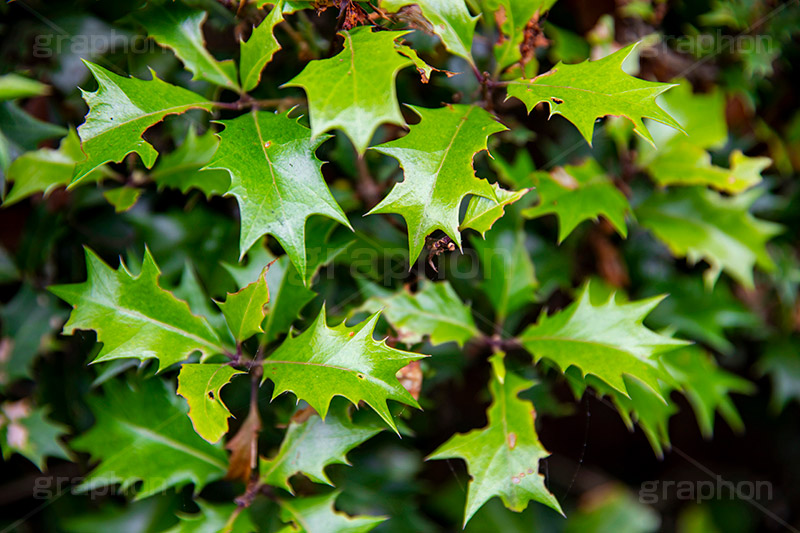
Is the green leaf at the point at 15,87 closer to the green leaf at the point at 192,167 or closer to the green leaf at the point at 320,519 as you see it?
the green leaf at the point at 192,167

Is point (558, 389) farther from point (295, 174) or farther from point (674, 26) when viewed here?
point (295, 174)

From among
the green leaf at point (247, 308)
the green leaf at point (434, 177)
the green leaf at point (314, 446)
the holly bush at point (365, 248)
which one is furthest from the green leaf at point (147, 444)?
the green leaf at point (434, 177)

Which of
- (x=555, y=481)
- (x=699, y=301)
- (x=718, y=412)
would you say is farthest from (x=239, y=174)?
(x=718, y=412)

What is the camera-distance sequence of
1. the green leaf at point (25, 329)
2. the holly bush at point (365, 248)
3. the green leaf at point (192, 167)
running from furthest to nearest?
the green leaf at point (25, 329), the green leaf at point (192, 167), the holly bush at point (365, 248)

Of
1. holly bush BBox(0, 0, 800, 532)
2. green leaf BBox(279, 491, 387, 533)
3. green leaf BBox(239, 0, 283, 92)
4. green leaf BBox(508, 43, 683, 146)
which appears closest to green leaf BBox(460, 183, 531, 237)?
holly bush BBox(0, 0, 800, 532)

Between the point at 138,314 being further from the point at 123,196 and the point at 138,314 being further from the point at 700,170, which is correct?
the point at 700,170

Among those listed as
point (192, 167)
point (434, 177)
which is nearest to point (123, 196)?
point (192, 167)

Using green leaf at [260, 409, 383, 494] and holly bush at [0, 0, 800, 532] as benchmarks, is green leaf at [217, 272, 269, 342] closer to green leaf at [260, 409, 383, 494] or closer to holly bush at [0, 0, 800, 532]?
holly bush at [0, 0, 800, 532]
